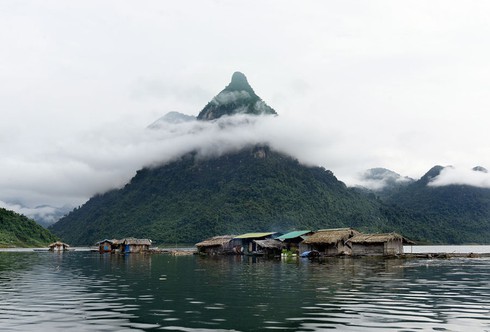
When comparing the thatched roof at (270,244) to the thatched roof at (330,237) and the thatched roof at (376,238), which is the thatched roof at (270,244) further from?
the thatched roof at (376,238)

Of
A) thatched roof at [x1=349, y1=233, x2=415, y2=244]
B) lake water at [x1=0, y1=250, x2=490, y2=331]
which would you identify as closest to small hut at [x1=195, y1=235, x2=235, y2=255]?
thatched roof at [x1=349, y1=233, x2=415, y2=244]

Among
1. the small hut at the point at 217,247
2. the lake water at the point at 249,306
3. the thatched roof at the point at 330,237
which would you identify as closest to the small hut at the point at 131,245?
the small hut at the point at 217,247

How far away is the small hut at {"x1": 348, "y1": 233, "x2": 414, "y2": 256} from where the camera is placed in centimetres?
7512

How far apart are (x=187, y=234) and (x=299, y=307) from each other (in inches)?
6566

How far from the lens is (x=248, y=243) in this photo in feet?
339

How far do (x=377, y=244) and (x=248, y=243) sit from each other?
3479 centimetres

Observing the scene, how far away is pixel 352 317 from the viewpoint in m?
19.5

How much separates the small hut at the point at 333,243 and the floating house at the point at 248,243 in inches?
695

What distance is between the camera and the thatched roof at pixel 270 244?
91.2 meters

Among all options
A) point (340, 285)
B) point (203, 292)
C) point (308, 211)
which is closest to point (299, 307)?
point (203, 292)

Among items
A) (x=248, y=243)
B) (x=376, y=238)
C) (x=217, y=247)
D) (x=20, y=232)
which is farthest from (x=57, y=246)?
(x=376, y=238)

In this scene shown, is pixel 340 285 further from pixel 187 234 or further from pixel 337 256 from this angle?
pixel 187 234

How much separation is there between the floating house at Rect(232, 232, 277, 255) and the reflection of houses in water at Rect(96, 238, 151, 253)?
2734 centimetres

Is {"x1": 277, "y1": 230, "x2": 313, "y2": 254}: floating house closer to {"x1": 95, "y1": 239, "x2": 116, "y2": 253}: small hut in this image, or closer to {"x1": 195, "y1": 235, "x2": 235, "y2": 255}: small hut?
{"x1": 195, "y1": 235, "x2": 235, "y2": 255}: small hut
